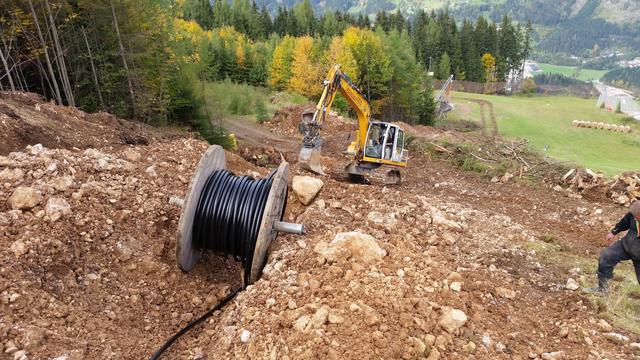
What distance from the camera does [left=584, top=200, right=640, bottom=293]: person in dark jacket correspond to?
6.25m

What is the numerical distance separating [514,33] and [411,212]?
88.4m

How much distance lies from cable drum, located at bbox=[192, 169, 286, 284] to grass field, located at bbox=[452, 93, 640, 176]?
21.6 m

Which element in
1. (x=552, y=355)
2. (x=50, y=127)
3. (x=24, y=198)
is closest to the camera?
(x=552, y=355)

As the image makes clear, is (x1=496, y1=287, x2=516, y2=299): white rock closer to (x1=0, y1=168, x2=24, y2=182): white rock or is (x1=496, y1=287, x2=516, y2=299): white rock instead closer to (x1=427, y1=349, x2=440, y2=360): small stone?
(x1=427, y1=349, x2=440, y2=360): small stone

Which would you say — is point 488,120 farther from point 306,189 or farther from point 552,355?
point 552,355

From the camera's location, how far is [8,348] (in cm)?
396

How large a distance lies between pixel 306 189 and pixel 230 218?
2123 mm

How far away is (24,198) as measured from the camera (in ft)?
18.1

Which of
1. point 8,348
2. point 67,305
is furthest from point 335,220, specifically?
point 8,348

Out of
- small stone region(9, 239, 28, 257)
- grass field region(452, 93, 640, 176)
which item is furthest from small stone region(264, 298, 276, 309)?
grass field region(452, 93, 640, 176)

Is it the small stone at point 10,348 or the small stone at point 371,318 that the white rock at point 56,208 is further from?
the small stone at point 371,318

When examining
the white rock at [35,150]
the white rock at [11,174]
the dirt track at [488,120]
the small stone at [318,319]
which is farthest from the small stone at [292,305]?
the dirt track at [488,120]

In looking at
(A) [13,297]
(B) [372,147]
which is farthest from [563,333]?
(B) [372,147]

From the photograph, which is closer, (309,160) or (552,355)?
(552,355)
